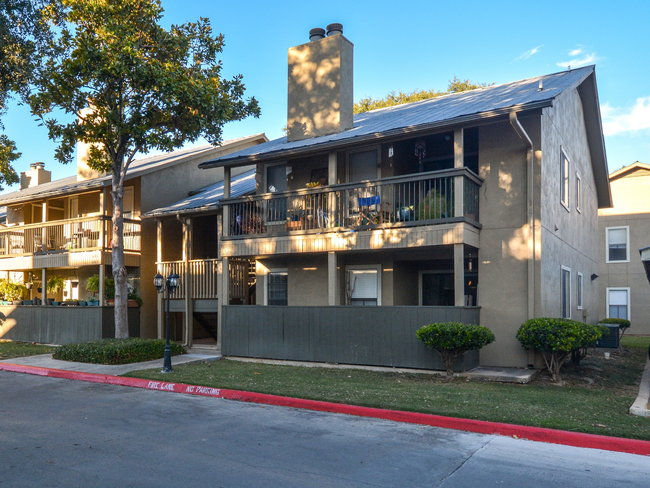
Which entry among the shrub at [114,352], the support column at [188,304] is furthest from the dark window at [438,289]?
the support column at [188,304]

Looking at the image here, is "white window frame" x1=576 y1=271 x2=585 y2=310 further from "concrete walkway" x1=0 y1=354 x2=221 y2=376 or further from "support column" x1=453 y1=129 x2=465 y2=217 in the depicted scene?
"concrete walkway" x1=0 y1=354 x2=221 y2=376

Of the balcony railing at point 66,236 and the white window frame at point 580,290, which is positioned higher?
the balcony railing at point 66,236

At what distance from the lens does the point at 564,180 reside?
15.4 metres

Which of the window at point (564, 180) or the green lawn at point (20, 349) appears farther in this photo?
the green lawn at point (20, 349)

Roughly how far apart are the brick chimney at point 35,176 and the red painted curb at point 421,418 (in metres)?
23.5

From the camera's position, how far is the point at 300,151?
1429 centimetres

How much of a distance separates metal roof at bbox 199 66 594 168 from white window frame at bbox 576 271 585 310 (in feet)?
20.8

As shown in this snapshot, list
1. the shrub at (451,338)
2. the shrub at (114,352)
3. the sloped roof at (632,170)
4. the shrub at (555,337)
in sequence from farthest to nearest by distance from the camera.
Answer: the sloped roof at (632,170)
the shrub at (114,352)
the shrub at (451,338)
the shrub at (555,337)

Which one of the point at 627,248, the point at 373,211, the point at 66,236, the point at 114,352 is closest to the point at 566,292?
the point at 373,211

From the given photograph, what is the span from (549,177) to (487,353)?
443 centimetres

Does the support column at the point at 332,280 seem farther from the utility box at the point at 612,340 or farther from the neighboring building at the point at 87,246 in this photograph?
the neighboring building at the point at 87,246

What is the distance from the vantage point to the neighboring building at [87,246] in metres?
19.2

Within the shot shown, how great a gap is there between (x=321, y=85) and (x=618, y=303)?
19201 mm

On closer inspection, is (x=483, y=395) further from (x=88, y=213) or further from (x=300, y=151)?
(x=88, y=213)
